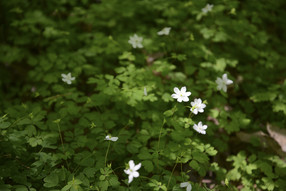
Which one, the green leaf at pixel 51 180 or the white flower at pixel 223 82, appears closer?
the green leaf at pixel 51 180

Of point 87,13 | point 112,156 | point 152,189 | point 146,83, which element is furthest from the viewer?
point 87,13

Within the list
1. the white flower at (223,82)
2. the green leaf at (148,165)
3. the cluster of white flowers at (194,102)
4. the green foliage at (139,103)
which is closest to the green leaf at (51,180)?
the green foliage at (139,103)

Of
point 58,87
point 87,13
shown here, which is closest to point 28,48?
point 87,13

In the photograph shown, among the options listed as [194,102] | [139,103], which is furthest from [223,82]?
[139,103]

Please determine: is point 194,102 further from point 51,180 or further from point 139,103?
point 51,180

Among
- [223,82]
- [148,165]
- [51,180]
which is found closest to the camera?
[51,180]

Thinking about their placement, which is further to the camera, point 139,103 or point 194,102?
point 139,103

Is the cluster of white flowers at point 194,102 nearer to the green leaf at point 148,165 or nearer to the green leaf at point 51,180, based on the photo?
the green leaf at point 148,165

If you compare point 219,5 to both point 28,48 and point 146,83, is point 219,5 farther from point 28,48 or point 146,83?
point 28,48
